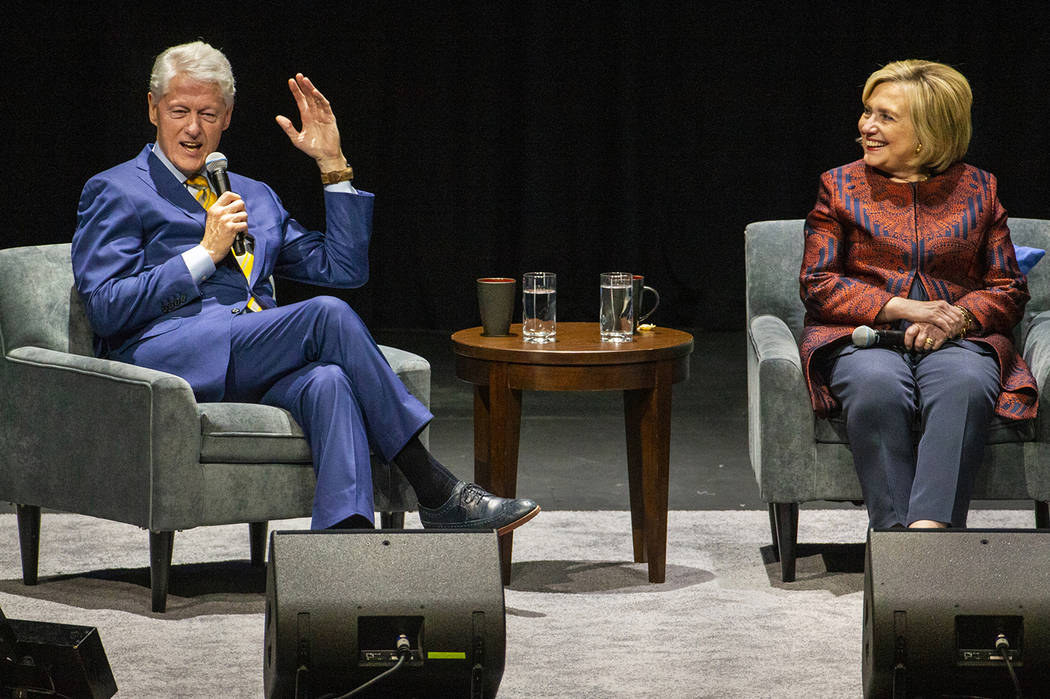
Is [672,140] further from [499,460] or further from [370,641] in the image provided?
[370,641]

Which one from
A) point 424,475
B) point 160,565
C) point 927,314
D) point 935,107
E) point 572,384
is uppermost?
point 935,107

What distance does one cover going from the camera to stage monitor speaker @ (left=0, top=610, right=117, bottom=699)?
217 cm

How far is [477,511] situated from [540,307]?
0.53 m

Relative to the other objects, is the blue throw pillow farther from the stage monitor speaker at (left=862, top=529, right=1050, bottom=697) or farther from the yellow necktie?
the yellow necktie

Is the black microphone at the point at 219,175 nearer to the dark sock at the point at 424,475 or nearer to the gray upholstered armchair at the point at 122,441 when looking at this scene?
the gray upholstered armchair at the point at 122,441

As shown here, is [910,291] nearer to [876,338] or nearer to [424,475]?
[876,338]

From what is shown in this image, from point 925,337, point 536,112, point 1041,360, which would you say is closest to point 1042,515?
point 1041,360

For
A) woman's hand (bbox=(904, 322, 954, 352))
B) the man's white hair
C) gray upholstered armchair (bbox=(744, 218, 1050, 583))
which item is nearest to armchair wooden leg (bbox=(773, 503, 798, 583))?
gray upholstered armchair (bbox=(744, 218, 1050, 583))

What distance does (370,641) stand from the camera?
2162mm

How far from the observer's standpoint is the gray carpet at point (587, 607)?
2.64 meters

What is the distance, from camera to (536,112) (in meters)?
7.05

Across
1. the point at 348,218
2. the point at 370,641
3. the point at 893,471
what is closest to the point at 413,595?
the point at 370,641

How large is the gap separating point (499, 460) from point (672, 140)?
164 inches

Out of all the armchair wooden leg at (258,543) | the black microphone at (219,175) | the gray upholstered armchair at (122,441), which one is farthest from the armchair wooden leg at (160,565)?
the black microphone at (219,175)
